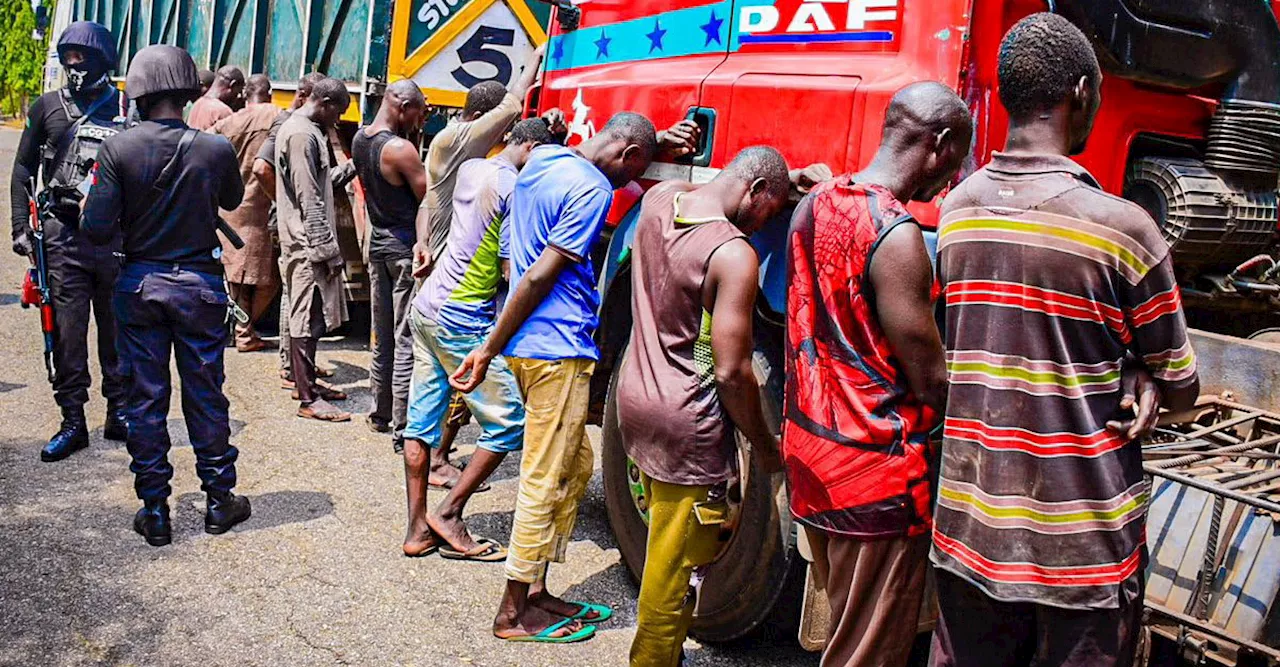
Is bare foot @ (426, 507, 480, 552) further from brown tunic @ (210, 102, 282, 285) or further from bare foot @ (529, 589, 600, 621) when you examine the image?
brown tunic @ (210, 102, 282, 285)

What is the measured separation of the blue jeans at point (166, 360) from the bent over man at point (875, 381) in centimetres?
277

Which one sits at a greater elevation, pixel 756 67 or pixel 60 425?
pixel 756 67

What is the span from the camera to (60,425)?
583cm

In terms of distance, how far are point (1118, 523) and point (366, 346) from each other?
7093 millimetres

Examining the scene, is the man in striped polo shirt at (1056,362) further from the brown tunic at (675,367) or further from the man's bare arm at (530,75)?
the man's bare arm at (530,75)

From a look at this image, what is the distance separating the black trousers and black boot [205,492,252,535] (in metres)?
1.04

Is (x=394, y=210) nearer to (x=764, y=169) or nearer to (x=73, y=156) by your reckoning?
(x=73, y=156)

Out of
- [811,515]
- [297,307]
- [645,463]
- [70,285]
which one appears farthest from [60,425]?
[811,515]

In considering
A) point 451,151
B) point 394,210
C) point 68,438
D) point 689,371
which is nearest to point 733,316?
point 689,371

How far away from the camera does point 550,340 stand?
3.75m

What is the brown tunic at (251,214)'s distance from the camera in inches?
305

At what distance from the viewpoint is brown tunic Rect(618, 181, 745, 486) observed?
3041 mm

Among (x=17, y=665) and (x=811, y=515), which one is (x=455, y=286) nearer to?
(x=17, y=665)

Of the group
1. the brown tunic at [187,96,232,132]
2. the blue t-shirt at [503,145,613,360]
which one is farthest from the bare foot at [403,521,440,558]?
the brown tunic at [187,96,232,132]
